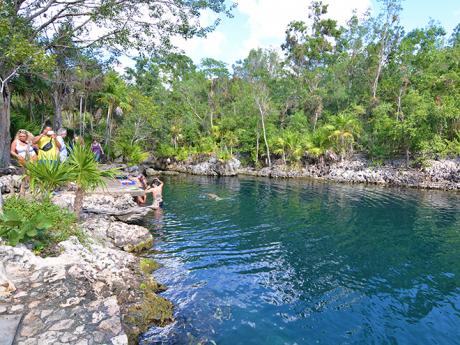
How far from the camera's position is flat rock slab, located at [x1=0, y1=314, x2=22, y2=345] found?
3.87m

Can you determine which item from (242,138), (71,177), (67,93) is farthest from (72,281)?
(242,138)

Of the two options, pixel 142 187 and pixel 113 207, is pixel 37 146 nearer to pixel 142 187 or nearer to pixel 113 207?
pixel 113 207

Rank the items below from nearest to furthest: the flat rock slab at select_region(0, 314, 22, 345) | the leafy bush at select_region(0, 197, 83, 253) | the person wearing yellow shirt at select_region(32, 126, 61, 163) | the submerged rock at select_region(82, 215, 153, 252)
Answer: the flat rock slab at select_region(0, 314, 22, 345) → the leafy bush at select_region(0, 197, 83, 253) → the person wearing yellow shirt at select_region(32, 126, 61, 163) → the submerged rock at select_region(82, 215, 153, 252)

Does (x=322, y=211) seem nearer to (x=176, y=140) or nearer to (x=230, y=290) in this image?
(x=230, y=290)

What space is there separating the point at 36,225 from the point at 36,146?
479 centimetres

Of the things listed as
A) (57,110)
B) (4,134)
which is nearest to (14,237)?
(4,134)

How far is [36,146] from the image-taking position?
10.2 meters

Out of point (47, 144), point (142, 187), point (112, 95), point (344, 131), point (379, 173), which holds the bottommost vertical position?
point (142, 187)

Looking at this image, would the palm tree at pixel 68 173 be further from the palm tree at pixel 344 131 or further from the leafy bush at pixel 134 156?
the palm tree at pixel 344 131

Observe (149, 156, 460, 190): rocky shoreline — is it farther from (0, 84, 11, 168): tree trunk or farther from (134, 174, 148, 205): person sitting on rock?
(0, 84, 11, 168): tree trunk

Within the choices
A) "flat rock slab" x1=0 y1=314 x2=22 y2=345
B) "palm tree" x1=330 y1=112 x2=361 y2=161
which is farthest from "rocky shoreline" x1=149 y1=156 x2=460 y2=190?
"flat rock slab" x1=0 y1=314 x2=22 y2=345

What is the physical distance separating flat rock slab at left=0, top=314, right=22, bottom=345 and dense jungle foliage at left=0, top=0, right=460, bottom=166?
21.9m

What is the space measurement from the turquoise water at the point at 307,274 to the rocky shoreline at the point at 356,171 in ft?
44.1

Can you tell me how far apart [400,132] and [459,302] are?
1117 inches
